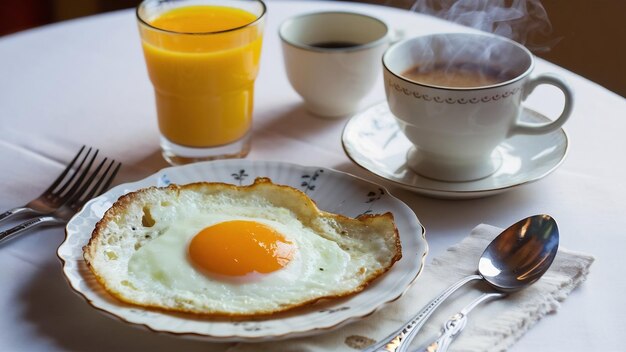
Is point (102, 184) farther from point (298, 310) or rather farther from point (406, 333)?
point (406, 333)

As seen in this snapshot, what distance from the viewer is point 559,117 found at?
161 centimetres

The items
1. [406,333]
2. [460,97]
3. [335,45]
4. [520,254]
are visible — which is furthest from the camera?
[335,45]

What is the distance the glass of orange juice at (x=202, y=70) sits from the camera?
1.66 metres

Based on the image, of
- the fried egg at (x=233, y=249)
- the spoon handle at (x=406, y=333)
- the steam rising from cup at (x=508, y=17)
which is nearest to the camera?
the spoon handle at (x=406, y=333)

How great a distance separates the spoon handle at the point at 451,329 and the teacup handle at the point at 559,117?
54 centimetres

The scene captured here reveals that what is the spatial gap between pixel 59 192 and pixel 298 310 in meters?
0.70

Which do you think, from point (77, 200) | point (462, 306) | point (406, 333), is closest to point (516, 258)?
point (462, 306)

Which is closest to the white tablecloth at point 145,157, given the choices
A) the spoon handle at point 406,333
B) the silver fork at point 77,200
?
the silver fork at point 77,200

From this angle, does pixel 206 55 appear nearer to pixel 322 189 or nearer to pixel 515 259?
pixel 322 189

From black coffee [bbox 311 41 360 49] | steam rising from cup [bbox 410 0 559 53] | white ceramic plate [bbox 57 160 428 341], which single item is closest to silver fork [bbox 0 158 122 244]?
white ceramic plate [bbox 57 160 428 341]

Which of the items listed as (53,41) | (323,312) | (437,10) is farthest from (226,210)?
(53,41)

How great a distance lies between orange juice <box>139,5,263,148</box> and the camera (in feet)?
5.43

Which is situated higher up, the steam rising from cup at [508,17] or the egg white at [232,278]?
the steam rising from cup at [508,17]

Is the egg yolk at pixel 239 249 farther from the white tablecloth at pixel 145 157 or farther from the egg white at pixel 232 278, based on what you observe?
the white tablecloth at pixel 145 157
